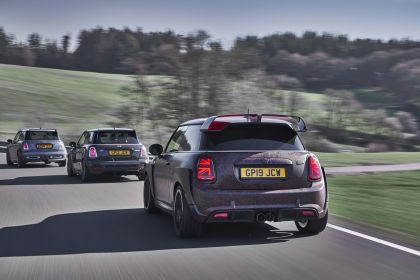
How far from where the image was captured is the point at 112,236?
7.86 metres

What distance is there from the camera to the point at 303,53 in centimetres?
11356

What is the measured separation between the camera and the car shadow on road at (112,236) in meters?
7.02

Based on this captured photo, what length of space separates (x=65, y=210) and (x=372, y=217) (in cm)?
510

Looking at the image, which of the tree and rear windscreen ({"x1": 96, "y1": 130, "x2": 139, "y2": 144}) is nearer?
rear windscreen ({"x1": 96, "y1": 130, "x2": 139, "y2": 144})

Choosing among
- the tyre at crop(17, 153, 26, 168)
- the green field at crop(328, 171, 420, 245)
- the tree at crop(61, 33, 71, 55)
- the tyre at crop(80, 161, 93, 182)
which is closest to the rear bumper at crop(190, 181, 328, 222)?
the green field at crop(328, 171, 420, 245)

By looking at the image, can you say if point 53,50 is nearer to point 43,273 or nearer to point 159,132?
point 159,132

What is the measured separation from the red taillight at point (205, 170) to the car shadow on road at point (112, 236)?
77cm

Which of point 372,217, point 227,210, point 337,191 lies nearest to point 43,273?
point 227,210

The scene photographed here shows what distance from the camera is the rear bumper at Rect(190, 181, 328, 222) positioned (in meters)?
7.25

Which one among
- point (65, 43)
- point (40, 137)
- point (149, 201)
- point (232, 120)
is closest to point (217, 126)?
point (232, 120)

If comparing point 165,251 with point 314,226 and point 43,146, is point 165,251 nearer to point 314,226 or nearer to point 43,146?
point 314,226

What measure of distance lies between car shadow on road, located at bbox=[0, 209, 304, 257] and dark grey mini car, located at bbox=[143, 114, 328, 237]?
0.31 meters

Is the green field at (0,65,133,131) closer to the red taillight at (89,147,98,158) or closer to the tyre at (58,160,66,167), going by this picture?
the tyre at (58,160,66,167)

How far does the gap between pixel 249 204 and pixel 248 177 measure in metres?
0.32
